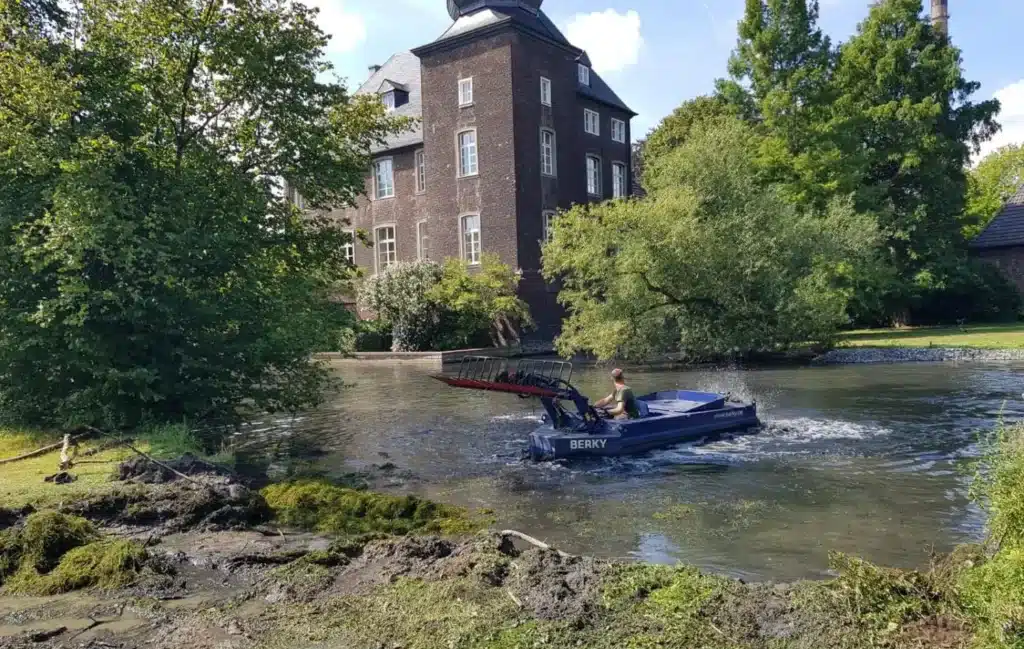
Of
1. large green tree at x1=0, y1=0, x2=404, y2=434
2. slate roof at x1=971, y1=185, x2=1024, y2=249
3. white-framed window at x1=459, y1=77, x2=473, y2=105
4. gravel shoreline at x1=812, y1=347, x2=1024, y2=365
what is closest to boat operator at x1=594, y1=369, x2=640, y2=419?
large green tree at x1=0, y1=0, x2=404, y2=434

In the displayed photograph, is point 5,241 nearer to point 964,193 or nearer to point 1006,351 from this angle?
point 1006,351

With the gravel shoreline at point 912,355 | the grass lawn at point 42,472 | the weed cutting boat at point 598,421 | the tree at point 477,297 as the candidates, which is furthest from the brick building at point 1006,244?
the grass lawn at point 42,472

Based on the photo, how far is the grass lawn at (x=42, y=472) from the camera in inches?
382

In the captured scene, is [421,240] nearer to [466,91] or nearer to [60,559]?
[466,91]

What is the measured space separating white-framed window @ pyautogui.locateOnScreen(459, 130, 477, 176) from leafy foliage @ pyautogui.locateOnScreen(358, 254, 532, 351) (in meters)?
5.27

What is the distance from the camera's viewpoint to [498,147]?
39.5 meters

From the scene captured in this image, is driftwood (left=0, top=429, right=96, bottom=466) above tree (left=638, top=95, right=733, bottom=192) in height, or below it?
below

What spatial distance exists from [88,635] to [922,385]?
21.6 metres

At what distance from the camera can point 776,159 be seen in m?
39.5

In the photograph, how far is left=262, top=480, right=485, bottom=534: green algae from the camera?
30.7 feet

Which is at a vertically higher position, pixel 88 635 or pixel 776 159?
pixel 776 159

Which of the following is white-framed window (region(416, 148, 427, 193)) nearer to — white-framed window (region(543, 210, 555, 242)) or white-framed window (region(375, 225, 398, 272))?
white-framed window (region(375, 225, 398, 272))

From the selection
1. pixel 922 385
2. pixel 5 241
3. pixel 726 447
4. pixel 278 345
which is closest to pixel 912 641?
pixel 726 447

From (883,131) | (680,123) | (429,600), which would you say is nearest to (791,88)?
(883,131)
